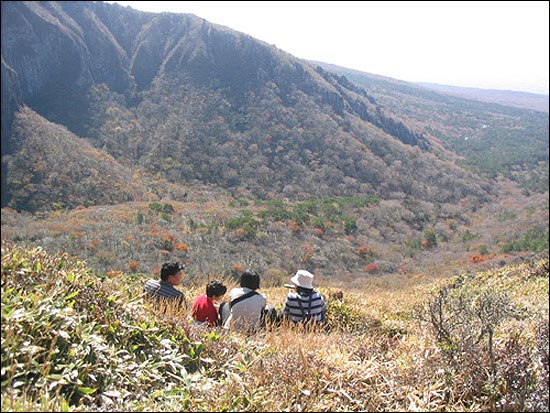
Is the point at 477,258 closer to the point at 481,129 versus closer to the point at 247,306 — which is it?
the point at 247,306

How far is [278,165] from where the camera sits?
4028 centimetres

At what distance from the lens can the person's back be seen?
3953 millimetres

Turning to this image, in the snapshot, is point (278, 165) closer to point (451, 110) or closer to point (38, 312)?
point (38, 312)

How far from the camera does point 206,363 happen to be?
9.16 ft

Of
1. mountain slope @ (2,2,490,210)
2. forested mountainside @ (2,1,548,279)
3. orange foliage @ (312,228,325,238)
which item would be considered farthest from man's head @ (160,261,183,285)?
mountain slope @ (2,2,490,210)

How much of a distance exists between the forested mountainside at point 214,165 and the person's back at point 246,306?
41.6ft

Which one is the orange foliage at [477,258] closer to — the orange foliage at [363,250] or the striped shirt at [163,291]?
the orange foliage at [363,250]

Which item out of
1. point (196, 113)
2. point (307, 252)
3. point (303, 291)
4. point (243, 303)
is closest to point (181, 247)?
point (307, 252)

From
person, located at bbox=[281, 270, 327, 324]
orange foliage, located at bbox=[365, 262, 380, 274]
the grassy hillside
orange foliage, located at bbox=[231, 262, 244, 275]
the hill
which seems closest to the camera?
the grassy hillside

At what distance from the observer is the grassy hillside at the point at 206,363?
7.11ft

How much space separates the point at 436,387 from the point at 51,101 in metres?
42.5

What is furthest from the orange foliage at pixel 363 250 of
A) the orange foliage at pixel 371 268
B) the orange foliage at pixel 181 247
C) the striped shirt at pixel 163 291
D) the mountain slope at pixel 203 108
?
the striped shirt at pixel 163 291

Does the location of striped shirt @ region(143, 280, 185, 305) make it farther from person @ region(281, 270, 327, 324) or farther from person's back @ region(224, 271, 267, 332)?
person @ region(281, 270, 327, 324)

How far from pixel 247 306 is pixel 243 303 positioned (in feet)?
0.17
